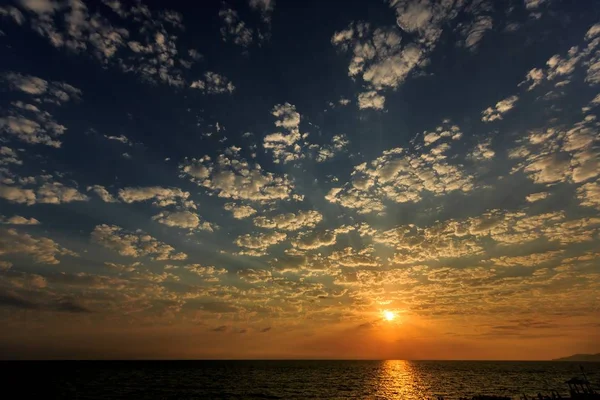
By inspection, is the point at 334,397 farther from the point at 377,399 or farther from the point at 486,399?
the point at 486,399

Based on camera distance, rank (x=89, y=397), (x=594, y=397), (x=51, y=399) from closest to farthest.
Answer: (x=594, y=397) < (x=51, y=399) < (x=89, y=397)

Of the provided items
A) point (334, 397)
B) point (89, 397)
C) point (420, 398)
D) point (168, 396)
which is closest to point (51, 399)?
point (89, 397)

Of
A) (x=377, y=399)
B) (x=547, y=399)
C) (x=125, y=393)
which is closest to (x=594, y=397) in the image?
(x=547, y=399)

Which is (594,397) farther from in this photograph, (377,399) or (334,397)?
(334,397)

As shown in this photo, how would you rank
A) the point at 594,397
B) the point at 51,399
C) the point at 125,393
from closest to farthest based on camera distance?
the point at 594,397 → the point at 51,399 → the point at 125,393

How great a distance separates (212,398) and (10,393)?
4136 cm

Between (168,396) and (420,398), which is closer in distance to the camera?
(168,396)

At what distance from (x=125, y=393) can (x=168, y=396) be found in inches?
456

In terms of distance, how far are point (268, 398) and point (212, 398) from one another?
10896 millimetres

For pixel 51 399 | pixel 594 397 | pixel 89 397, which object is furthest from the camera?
pixel 89 397

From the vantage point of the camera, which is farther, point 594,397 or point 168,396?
point 168,396

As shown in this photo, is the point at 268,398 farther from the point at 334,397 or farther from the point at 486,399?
the point at 486,399

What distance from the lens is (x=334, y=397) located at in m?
67.8

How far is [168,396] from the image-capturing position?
65.4 meters
